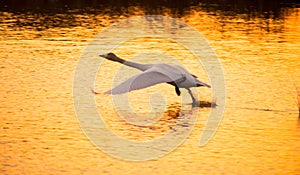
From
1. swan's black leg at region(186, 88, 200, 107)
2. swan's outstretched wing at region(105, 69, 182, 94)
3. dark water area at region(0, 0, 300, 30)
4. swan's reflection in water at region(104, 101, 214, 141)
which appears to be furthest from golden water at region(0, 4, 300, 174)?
dark water area at region(0, 0, 300, 30)

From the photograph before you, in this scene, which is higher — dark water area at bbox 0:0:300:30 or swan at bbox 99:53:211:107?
swan at bbox 99:53:211:107

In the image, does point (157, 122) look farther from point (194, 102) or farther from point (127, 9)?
point (127, 9)

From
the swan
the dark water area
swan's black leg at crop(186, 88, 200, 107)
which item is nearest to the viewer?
the swan

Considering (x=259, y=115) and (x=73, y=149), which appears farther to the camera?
(x=259, y=115)

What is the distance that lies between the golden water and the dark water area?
495 centimetres

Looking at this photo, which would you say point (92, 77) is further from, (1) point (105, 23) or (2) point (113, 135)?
(1) point (105, 23)

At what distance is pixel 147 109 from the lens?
1291 centimetres

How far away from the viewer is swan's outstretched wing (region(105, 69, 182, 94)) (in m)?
11.7

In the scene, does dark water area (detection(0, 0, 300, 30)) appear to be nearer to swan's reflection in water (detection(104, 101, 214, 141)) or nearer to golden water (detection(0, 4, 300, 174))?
golden water (detection(0, 4, 300, 174))

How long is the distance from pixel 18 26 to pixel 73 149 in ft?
43.9

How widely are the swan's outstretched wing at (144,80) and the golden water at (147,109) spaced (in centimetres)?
52

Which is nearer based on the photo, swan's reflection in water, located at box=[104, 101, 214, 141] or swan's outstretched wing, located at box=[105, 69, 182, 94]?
swan's reflection in water, located at box=[104, 101, 214, 141]

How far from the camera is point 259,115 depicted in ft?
41.1

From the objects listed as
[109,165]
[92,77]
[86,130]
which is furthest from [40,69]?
[109,165]
